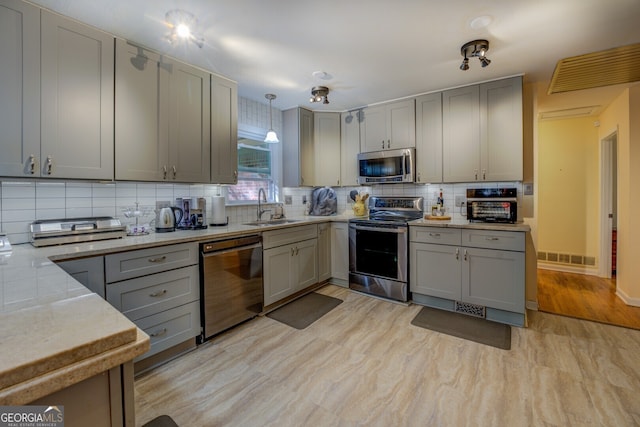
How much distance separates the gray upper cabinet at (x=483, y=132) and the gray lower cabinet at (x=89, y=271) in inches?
131

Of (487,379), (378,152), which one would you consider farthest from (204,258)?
(378,152)

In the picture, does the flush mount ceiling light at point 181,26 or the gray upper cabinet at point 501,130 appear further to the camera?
the gray upper cabinet at point 501,130

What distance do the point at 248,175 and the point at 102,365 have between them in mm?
3124

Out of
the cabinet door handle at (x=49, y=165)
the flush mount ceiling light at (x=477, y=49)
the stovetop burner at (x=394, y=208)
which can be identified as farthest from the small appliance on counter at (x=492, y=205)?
the cabinet door handle at (x=49, y=165)

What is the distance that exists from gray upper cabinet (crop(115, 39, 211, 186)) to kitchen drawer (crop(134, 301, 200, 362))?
107 centimetres

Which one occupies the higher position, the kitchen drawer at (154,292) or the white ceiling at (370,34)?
the white ceiling at (370,34)

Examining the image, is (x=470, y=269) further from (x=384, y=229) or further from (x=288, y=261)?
(x=288, y=261)

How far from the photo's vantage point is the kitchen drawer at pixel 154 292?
1.88m

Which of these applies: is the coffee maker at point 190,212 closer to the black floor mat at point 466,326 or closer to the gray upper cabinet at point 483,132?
the black floor mat at point 466,326

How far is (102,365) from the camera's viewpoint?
0.66 m

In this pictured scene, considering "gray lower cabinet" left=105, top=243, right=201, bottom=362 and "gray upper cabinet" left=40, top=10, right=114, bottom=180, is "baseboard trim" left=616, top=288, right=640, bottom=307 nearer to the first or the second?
"gray lower cabinet" left=105, top=243, right=201, bottom=362

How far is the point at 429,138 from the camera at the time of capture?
3.45 m

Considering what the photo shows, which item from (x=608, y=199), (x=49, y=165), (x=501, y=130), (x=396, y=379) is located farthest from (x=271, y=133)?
(x=608, y=199)

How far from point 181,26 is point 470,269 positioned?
10.7 ft
